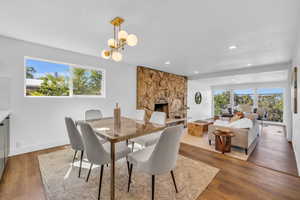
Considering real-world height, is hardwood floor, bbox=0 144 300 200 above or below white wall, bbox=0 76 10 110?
below

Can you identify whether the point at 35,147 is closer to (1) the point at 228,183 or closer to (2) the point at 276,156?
(1) the point at 228,183

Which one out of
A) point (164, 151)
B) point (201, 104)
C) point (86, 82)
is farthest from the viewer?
point (201, 104)

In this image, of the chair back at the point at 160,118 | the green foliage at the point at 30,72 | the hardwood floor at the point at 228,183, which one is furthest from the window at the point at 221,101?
the green foliage at the point at 30,72

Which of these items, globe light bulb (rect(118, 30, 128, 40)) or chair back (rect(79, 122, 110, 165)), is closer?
chair back (rect(79, 122, 110, 165))

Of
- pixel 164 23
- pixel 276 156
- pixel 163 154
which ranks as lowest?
pixel 276 156

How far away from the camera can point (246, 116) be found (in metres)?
4.14

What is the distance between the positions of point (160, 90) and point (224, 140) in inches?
119

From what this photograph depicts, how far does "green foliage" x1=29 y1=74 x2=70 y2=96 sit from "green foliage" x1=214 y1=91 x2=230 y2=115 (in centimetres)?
852

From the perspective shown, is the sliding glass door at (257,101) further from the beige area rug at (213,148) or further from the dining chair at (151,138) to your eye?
the dining chair at (151,138)

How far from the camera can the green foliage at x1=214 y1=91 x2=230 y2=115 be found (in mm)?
8227

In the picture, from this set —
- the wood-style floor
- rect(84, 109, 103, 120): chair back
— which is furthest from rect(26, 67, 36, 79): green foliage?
the wood-style floor

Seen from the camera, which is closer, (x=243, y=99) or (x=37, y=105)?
(x=37, y=105)

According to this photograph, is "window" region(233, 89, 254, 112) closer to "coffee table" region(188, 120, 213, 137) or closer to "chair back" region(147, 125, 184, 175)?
"coffee table" region(188, 120, 213, 137)

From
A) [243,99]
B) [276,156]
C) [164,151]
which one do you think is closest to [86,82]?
[164,151]
